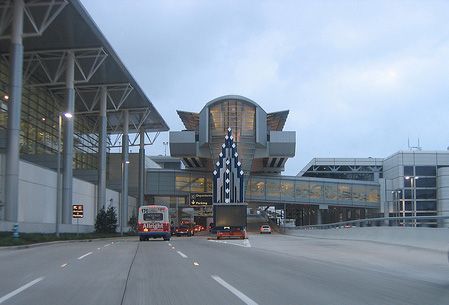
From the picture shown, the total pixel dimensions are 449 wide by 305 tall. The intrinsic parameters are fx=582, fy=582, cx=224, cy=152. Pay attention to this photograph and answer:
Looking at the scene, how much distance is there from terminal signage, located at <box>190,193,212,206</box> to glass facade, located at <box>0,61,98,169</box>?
21.2 metres

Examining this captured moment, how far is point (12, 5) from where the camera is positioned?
43.8 metres

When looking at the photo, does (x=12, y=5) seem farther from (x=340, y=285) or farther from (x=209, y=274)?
(x=340, y=285)

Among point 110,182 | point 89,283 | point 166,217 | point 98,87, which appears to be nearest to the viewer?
point 89,283

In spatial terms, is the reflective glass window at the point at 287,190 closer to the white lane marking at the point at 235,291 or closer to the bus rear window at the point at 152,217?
the bus rear window at the point at 152,217

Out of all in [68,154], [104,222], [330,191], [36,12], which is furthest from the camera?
[330,191]

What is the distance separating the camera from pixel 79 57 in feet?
182

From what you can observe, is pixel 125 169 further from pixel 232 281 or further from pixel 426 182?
pixel 232 281

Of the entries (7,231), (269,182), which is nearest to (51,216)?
(7,231)

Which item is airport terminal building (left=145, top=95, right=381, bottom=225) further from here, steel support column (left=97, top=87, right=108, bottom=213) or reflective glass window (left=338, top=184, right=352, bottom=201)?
steel support column (left=97, top=87, right=108, bottom=213)

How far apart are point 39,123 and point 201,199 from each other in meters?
36.8

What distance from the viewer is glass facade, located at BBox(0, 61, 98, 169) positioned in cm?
5738

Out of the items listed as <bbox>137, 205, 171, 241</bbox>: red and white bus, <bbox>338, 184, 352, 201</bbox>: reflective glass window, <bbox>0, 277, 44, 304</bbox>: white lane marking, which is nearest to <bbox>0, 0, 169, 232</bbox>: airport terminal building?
<bbox>137, 205, 171, 241</bbox>: red and white bus

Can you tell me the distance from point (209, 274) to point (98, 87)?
55891mm

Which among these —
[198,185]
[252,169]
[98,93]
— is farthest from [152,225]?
[252,169]
